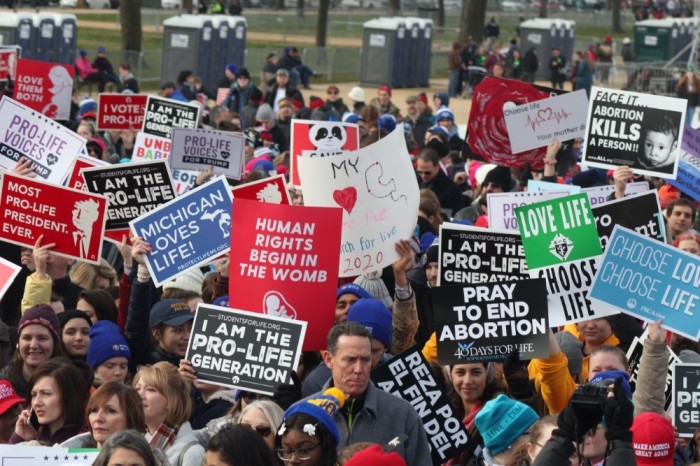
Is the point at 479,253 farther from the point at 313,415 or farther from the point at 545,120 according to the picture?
the point at 545,120

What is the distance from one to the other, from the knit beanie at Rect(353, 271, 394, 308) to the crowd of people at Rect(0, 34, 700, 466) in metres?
0.01

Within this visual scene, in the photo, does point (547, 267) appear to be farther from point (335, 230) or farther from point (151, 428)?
point (151, 428)

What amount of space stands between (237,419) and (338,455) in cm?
98

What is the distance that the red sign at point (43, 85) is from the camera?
1798cm

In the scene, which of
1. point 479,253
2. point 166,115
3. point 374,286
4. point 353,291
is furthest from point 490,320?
point 166,115

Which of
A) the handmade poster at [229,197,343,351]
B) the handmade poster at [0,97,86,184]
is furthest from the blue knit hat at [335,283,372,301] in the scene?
the handmade poster at [0,97,86,184]

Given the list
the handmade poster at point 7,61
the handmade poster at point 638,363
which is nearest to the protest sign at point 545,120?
the handmade poster at point 638,363

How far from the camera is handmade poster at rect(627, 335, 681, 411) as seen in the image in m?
8.46

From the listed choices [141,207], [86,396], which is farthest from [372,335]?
[141,207]

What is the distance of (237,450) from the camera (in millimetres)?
6145

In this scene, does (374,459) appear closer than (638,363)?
Yes

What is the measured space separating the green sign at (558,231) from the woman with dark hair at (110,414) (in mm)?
3082

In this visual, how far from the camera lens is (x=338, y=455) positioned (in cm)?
660

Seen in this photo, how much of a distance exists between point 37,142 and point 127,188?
159cm
